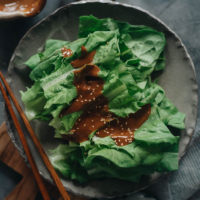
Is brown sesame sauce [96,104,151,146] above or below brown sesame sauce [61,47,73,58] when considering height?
below

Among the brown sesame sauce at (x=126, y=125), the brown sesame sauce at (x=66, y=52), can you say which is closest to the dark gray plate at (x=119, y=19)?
the brown sesame sauce at (x=66, y=52)

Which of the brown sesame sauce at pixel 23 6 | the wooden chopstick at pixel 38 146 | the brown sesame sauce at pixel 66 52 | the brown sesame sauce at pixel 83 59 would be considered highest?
the brown sesame sauce at pixel 23 6

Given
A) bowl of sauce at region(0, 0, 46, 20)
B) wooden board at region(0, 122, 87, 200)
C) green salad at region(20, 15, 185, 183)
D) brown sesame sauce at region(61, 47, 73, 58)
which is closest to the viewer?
green salad at region(20, 15, 185, 183)

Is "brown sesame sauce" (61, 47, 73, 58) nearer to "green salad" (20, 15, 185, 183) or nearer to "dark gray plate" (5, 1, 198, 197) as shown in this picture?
"green salad" (20, 15, 185, 183)

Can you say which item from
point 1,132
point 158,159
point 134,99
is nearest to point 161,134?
point 158,159

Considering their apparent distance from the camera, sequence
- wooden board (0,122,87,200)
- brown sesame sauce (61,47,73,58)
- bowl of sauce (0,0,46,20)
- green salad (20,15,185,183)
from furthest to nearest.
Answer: wooden board (0,122,87,200) → bowl of sauce (0,0,46,20) → brown sesame sauce (61,47,73,58) → green salad (20,15,185,183)

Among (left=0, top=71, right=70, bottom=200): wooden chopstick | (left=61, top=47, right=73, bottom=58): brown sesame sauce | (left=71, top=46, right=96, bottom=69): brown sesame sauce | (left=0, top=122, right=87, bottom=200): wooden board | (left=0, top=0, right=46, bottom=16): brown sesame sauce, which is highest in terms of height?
(left=0, top=0, right=46, bottom=16): brown sesame sauce

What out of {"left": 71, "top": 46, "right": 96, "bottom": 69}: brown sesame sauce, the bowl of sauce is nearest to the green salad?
{"left": 71, "top": 46, "right": 96, "bottom": 69}: brown sesame sauce

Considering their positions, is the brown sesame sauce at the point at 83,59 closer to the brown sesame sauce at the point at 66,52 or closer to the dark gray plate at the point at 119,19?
the brown sesame sauce at the point at 66,52
